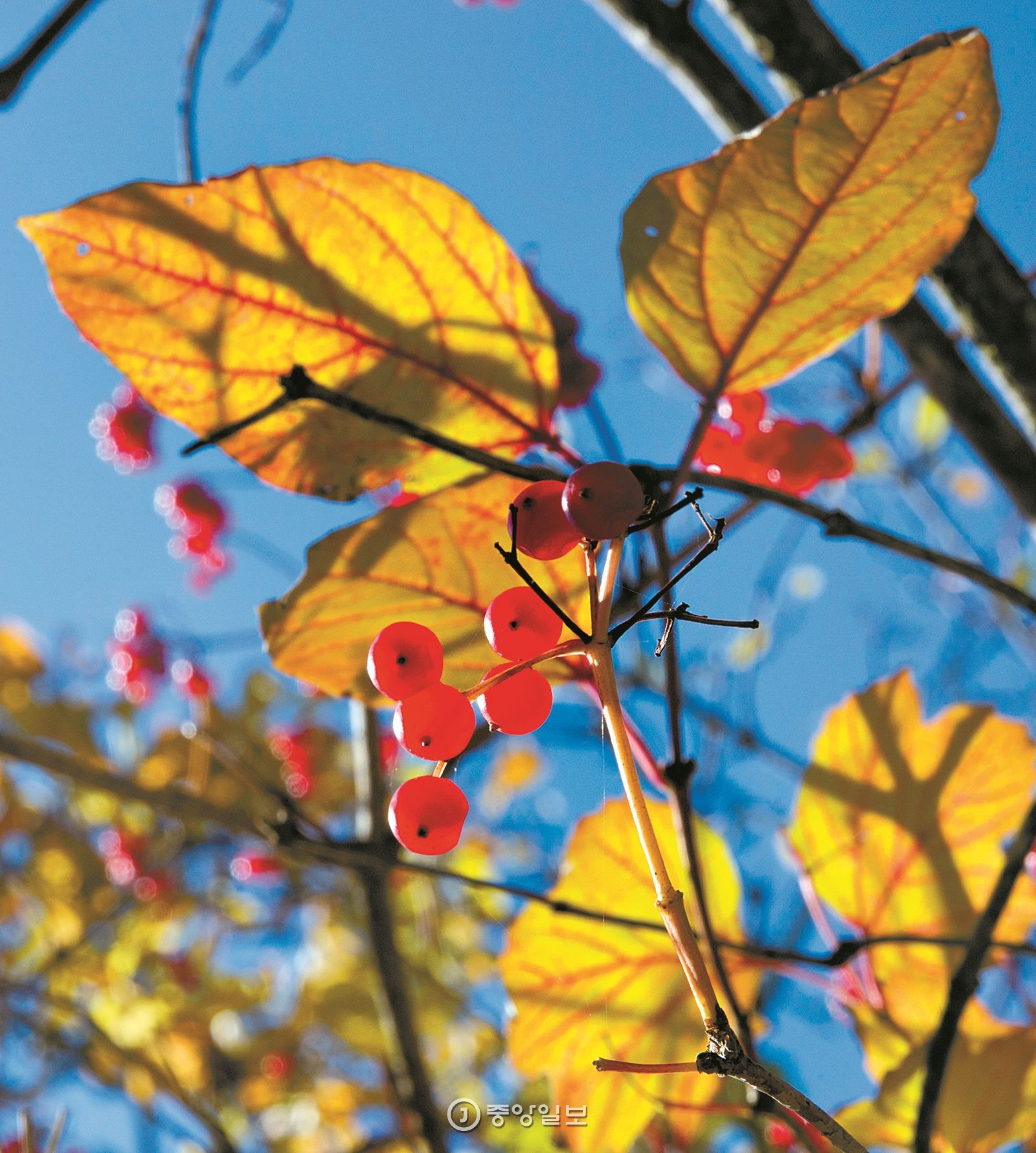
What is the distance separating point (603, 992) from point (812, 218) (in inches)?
29.7

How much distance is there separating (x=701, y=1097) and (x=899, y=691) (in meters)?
0.49

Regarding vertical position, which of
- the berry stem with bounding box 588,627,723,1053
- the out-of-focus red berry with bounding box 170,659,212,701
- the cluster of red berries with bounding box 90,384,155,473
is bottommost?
the berry stem with bounding box 588,627,723,1053

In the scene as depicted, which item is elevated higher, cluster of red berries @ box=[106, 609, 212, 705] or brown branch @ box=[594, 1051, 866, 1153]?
cluster of red berries @ box=[106, 609, 212, 705]

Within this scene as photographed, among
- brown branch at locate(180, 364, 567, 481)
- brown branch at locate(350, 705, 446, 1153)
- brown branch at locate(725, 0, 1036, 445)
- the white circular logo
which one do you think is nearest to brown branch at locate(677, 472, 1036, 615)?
brown branch at locate(180, 364, 567, 481)

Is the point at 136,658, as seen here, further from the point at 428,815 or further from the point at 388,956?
the point at 428,815

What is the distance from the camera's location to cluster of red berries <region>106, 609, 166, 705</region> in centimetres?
299

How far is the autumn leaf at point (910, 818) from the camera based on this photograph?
993 millimetres

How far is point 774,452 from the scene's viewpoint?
0.95 m

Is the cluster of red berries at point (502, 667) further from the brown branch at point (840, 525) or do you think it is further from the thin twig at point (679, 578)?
the brown branch at point (840, 525)

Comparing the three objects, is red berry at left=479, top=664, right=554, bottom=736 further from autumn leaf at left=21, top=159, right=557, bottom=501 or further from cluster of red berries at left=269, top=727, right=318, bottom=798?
cluster of red berries at left=269, top=727, right=318, bottom=798

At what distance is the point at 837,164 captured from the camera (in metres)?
0.66

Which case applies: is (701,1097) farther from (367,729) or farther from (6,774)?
(6,774)

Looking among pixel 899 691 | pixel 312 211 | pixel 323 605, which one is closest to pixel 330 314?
pixel 312 211

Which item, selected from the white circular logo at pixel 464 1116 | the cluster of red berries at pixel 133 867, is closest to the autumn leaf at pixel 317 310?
the white circular logo at pixel 464 1116
